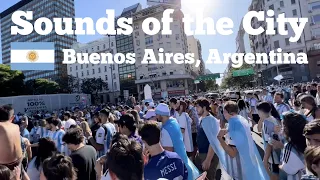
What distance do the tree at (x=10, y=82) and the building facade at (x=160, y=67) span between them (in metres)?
29.2

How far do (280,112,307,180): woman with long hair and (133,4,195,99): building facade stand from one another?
6339 centimetres

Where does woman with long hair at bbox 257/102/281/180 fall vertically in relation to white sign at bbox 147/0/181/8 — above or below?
below

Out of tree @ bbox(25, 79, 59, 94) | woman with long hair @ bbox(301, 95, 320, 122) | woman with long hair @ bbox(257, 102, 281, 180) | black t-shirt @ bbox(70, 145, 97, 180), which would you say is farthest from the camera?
tree @ bbox(25, 79, 59, 94)

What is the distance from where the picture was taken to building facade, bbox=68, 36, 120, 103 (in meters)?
77.6

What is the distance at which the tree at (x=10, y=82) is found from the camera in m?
59.9

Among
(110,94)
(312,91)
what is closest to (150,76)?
(110,94)

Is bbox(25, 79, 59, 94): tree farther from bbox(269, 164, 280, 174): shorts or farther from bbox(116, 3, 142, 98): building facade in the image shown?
bbox(269, 164, 280, 174): shorts

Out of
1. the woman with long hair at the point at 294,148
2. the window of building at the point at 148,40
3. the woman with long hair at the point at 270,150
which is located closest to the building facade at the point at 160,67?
the window of building at the point at 148,40

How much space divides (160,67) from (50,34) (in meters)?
74.3

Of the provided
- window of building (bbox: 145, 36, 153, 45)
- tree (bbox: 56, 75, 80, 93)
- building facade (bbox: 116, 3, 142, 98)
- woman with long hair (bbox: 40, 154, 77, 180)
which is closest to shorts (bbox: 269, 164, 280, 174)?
woman with long hair (bbox: 40, 154, 77, 180)

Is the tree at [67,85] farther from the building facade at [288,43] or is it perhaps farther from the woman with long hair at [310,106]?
the woman with long hair at [310,106]

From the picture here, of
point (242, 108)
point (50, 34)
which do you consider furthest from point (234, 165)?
point (50, 34)

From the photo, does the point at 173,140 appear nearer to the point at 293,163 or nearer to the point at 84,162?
the point at 84,162

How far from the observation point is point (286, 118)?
10.1 ft
